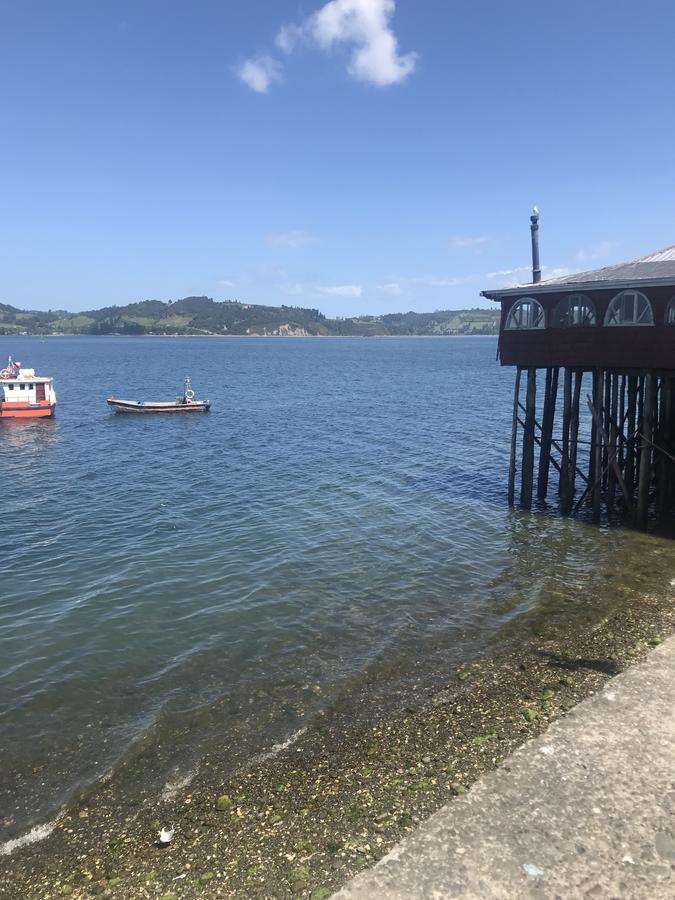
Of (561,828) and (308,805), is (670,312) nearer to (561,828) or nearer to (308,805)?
(561,828)

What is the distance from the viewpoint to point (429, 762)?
11727mm

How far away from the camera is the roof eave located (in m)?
23.7

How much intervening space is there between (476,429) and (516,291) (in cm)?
2806

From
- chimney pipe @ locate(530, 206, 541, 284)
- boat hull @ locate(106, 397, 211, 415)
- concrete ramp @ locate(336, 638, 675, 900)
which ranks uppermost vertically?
chimney pipe @ locate(530, 206, 541, 284)

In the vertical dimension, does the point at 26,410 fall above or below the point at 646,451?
below

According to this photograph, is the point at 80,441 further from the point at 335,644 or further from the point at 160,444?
the point at 335,644

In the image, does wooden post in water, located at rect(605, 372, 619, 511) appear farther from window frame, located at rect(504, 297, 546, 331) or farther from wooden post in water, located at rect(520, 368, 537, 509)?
window frame, located at rect(504, 297, 546, 331)

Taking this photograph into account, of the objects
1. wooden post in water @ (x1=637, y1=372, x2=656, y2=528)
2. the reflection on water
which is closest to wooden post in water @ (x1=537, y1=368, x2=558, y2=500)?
wooden post in water @ (x1=637, y1=372, x2=656, y2=528)

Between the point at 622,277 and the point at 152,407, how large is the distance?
164 ft

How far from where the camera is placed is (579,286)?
25.7m

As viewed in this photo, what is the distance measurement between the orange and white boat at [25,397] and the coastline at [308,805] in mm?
53894

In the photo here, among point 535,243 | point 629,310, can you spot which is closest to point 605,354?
point 629,310

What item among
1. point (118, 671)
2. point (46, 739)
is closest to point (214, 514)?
point (118, 671)

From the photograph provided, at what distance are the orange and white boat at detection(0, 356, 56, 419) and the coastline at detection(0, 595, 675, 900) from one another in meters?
53.9
